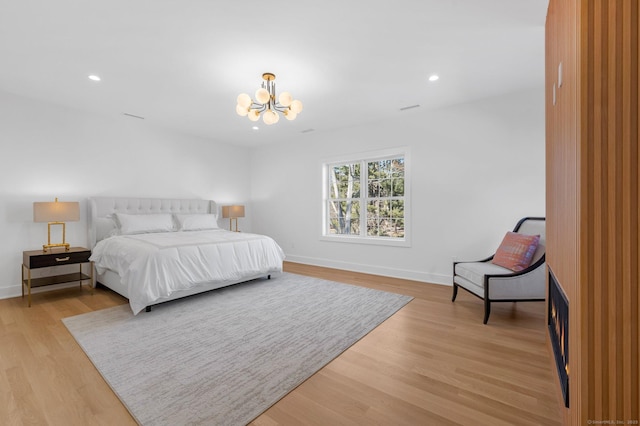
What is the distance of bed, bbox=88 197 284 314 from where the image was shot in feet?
9.85

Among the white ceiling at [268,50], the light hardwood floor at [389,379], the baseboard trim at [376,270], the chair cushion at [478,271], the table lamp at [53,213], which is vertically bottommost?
the light hardwood floor at [389,379]

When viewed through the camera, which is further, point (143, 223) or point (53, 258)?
point (143, 223)

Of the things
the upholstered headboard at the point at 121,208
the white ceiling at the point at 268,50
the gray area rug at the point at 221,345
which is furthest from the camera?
the upholstered headboard at the point at 121,208

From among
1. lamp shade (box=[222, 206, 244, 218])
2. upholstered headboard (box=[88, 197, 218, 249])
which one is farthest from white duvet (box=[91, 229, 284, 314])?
lamp shade (box=[222, 206, 244, 218])

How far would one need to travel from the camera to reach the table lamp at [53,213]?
11.2 ft

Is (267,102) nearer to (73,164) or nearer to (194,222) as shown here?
(194,222)

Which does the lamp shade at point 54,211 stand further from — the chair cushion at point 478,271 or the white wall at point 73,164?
the chair cushion at point 478,271

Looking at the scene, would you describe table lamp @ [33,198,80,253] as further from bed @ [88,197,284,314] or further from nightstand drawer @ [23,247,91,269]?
bed @ [88,197,284,314]

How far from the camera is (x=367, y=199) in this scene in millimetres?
5043

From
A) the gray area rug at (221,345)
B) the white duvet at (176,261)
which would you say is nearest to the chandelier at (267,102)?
the white duvet at (176,261)

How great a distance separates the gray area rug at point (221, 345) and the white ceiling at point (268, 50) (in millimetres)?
2604

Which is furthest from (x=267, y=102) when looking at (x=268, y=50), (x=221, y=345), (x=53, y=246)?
(x=53, y=246)

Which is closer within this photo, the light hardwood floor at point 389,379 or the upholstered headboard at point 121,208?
the light hardwood floor at point 389,379

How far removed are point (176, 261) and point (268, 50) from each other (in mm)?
2453
